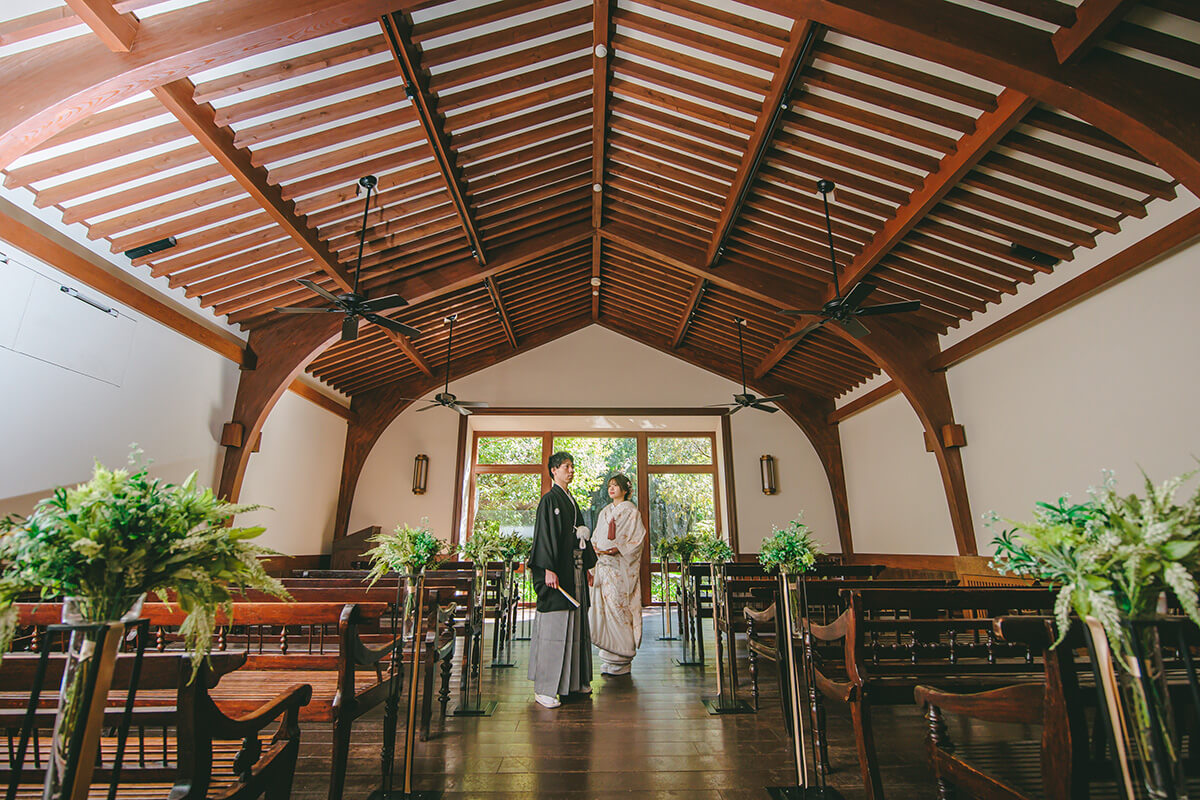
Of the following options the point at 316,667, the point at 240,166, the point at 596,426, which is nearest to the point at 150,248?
the point at 240,166

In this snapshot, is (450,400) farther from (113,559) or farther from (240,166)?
(113,559)

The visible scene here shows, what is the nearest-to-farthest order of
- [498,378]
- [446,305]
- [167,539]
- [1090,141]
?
[167,539], [1090,141], [446,305], [498,378]

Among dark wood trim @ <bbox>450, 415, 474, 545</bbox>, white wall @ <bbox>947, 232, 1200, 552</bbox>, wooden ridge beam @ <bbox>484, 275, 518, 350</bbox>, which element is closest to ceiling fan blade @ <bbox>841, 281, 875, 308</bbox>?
white wall @ <bbox>947, 232, 1200, 552</bbox>

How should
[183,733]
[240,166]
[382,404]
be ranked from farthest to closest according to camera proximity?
[382,404] < [240,166] < [183,733]

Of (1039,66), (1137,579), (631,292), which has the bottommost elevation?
(1137,579)

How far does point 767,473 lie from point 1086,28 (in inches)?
269

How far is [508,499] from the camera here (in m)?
9.10

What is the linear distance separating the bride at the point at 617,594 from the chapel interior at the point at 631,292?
0.30 meters

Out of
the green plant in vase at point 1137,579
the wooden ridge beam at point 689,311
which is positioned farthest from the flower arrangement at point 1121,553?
the wooden ridge beam at point 689,311

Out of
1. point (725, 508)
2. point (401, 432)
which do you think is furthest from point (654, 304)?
point (401, 432)

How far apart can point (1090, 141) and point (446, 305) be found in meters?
6.43

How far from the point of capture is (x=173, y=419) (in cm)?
507

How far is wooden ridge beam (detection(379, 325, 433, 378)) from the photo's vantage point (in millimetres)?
7387

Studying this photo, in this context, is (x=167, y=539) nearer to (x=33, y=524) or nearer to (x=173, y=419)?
(x=33, y=524)
